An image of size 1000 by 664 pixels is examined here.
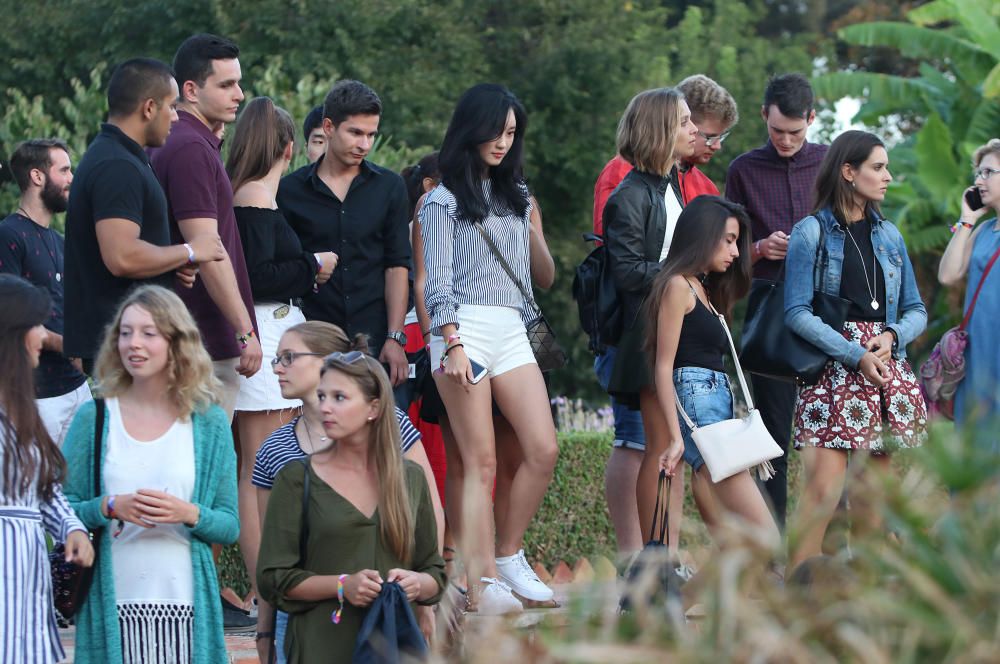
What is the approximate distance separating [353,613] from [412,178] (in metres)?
3.99

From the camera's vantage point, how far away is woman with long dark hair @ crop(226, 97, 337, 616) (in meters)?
6.24

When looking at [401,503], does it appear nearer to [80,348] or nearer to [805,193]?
[80,348]

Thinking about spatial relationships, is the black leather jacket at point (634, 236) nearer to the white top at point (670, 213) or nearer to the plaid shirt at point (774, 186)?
the white top at point (670, 213)

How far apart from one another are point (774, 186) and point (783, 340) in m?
1.14

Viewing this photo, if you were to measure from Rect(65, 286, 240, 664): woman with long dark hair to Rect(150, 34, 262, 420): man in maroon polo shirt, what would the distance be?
2.50 feet

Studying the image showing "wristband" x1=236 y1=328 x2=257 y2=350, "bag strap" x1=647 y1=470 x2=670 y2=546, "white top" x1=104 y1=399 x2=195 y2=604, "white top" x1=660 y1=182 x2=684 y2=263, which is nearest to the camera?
"white top" x1=104 y1=399 x2=195 y2=604

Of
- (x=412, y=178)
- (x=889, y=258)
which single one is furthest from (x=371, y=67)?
(x=889, y=258)

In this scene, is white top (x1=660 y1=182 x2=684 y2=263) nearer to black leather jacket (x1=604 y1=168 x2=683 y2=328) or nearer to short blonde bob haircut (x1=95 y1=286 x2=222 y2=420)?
black leather jacket (x1=604 y1=168 x2=683 y2=328)

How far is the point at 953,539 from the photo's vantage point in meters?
2.21

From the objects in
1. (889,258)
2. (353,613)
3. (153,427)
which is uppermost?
(889,258)

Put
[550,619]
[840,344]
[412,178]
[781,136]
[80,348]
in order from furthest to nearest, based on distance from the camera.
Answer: [412,178] → [781,136] → [840,344] → [80,348] → [550,619]

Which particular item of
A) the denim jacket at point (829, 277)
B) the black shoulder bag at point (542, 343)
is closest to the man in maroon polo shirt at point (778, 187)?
the denim jacket at point (829, 277)

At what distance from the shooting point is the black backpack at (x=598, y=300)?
21.4ft

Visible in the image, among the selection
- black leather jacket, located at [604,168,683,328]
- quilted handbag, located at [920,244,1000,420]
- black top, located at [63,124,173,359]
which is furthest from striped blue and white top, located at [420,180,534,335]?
quilted handbag, located at [920,244,1000,420]
